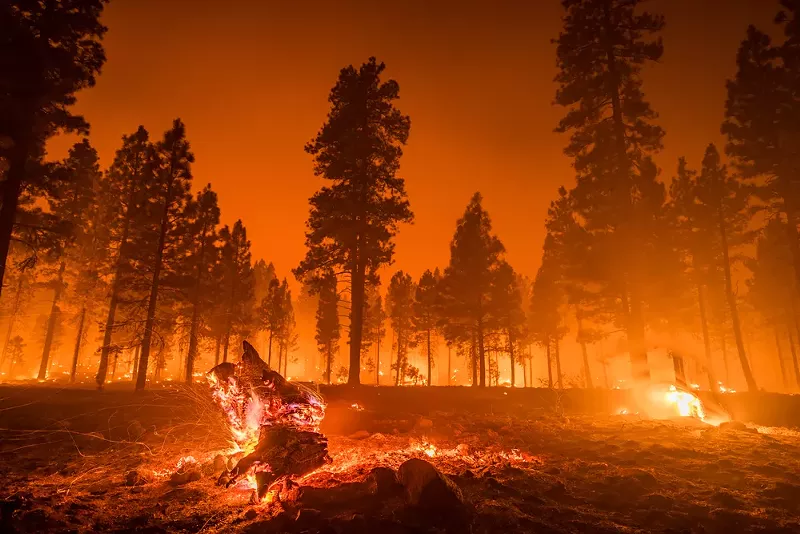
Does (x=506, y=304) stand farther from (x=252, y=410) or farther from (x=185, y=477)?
(x=185, y=477)

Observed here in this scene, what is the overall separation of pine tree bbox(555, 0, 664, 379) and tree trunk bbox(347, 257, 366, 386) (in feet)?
41.6

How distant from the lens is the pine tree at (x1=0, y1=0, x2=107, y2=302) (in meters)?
14.2

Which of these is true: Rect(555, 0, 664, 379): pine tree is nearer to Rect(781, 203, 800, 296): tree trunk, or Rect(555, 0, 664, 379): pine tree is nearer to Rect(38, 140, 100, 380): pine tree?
Rect(781, 203, 800, 296): tree trunk

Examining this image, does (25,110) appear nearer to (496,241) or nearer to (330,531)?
(330,531)

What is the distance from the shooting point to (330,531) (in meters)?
6.47

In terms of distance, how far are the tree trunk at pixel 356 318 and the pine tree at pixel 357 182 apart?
5 cm

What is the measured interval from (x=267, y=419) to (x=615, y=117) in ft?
68.6

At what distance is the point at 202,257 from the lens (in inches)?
1197

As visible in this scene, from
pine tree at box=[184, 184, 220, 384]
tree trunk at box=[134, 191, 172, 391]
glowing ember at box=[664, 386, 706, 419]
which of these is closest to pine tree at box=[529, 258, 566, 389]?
glowing ember at box=[664, 386, 706, 419]

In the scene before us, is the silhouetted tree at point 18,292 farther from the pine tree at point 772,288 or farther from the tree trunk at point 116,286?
the pine tree at point 772,288

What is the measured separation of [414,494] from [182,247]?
25.1 metres

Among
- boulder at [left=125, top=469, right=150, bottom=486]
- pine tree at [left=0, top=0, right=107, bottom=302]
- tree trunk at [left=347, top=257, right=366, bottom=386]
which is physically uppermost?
pine tree at [left=0, top=0, right=107, bottom=302]

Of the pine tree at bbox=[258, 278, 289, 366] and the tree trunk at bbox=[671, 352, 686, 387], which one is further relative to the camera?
the pine tree at bbox=[258, 278, 289, 366]

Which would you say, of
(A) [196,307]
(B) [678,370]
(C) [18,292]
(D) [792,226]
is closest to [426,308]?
(A) [196,307]
